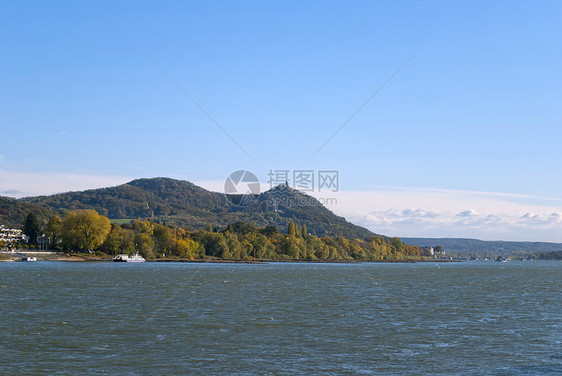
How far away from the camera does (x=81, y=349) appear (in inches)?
1302

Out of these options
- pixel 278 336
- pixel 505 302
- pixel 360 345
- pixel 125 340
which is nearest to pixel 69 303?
pixel 125 340

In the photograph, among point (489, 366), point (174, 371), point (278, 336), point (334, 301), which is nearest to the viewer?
point (174, 371)

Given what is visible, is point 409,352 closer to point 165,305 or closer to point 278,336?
point 278,336

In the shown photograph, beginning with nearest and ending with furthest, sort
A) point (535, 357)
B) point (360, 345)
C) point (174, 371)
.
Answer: point (174, 371) → point (535, 357) → point (360, 345)

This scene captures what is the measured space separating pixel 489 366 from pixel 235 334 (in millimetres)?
16304

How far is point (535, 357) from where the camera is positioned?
32219mm

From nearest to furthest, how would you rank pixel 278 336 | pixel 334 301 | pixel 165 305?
pixel 278 336 < pixel 165 305 < pixel 334 301

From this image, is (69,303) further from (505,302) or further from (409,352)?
(505,302)

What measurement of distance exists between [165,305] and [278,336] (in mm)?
20898

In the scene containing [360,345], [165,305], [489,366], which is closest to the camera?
[489,366]

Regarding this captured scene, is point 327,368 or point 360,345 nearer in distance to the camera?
point 327,368

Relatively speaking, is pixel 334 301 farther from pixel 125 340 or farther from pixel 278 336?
pixel 125 340

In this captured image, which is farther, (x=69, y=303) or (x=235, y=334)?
(x=69, y=303)

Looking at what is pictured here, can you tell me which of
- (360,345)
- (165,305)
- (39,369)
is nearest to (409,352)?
(360,345)
